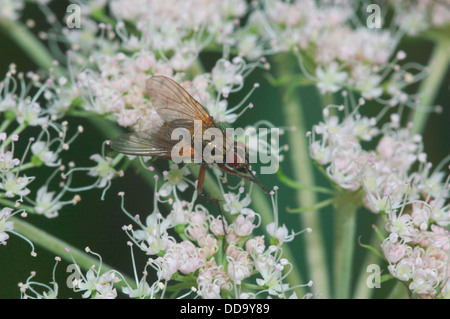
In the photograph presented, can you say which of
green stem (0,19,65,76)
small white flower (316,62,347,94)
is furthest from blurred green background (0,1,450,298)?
small white flower (316,62,347,94)

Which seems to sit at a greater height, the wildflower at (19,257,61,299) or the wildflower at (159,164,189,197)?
the wildflower at (159,164,189,197)

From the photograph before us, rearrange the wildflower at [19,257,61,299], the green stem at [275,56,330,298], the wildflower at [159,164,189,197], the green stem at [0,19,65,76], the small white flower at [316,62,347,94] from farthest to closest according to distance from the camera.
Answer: the green stem at [0,19,65,76] < the small white flower at [316,62,347,94] < the green stem at [275,56,330,298] < the wildflower at [159,164,189,197] < the wildflower at [19,257,61,299]

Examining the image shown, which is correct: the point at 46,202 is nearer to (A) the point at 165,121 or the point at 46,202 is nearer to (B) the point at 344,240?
(A) the point at 165,121

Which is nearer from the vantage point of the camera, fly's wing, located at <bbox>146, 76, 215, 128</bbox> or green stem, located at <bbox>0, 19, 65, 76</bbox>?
fly's wing, located at <bbox>146, 76, 215, 128</bbox>

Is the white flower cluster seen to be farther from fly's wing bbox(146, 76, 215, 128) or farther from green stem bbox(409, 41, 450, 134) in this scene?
fly's wing bbox(146, 76, 215, 128)

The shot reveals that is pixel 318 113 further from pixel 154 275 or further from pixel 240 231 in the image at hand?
pixel 154 275

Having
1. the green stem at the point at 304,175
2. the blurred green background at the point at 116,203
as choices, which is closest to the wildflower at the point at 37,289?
the blurred green background at the point at 116,203
